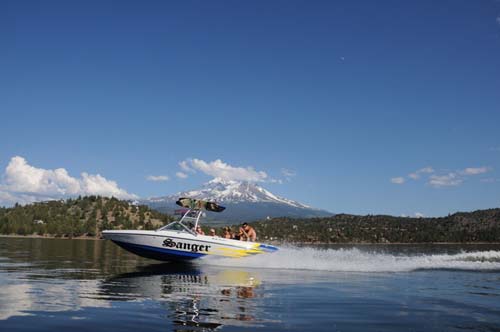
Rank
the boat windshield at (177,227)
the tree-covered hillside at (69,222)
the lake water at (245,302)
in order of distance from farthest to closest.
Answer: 1. the tree-covered hillside at (69,222)
2. the boat windshield at (177,227)
3. the lake water at (245,302)

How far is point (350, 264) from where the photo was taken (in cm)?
2917

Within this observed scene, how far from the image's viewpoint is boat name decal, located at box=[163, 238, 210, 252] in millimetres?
28625

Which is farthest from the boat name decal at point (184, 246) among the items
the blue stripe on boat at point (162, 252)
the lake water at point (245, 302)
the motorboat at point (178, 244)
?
the lake water at point (245, 302)

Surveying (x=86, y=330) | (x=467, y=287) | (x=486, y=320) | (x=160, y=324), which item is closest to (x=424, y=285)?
(x=467, y=287)

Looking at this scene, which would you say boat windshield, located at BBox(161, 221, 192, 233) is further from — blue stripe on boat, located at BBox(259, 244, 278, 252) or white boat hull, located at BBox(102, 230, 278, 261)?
blue stripe on boat, located at BBox(259, 244, 278, 252)

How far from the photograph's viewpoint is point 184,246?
2870 centimetres

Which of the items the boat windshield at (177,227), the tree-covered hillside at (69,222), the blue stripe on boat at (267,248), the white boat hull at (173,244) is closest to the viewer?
the white boat hull at (173,244)

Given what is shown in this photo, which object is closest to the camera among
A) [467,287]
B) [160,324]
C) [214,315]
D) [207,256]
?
[160,324]

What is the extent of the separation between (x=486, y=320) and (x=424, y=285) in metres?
7.93

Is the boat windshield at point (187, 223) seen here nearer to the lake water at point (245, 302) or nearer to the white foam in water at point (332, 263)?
the white foam in water at point (332, 263)

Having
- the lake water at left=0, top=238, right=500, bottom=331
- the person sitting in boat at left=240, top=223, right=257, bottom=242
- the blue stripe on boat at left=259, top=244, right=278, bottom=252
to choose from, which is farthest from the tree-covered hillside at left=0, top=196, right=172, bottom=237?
the lake water at left=0, top=238, right=500, bottom=331

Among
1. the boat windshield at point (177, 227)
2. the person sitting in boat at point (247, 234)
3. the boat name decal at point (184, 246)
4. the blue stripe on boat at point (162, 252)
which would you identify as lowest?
the blue stripe on boat at point (162, 252)

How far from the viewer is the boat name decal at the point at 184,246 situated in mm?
28625

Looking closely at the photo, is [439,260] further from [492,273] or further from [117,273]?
[117,273]
